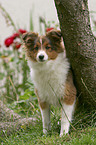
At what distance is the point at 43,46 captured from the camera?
3.50m

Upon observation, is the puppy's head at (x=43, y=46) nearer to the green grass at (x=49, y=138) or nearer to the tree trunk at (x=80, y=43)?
the tree trunk at (x=80, y=43)

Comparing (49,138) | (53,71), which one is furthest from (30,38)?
(49,138)

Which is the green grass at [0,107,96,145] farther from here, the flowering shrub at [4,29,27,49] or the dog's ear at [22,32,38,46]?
the flowering shrub at [4,29,27,49]

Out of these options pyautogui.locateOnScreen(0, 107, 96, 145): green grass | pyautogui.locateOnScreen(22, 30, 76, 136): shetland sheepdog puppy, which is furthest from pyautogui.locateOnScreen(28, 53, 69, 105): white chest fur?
pyautogui.locateOnScreen(0, 107, 96, 145): green grass

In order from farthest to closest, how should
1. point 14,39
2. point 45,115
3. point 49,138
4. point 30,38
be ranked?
1. point 14,39
2. point 45,115
3. point 30,38
4. point 49,138

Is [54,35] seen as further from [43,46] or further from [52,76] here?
[52,76]

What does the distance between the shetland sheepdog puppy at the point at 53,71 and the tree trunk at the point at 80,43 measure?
132 millimetres

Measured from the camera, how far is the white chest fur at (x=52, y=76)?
3.63 metres

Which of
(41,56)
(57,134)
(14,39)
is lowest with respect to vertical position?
(57,134)

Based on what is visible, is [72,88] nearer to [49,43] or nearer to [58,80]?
[58,80]

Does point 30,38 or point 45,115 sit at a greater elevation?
point 30,38

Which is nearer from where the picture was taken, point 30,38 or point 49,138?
point 49,138

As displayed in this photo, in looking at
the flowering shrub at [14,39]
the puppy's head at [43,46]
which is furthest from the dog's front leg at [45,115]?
the flowering shrub at [14,39]

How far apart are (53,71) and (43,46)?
415mm
